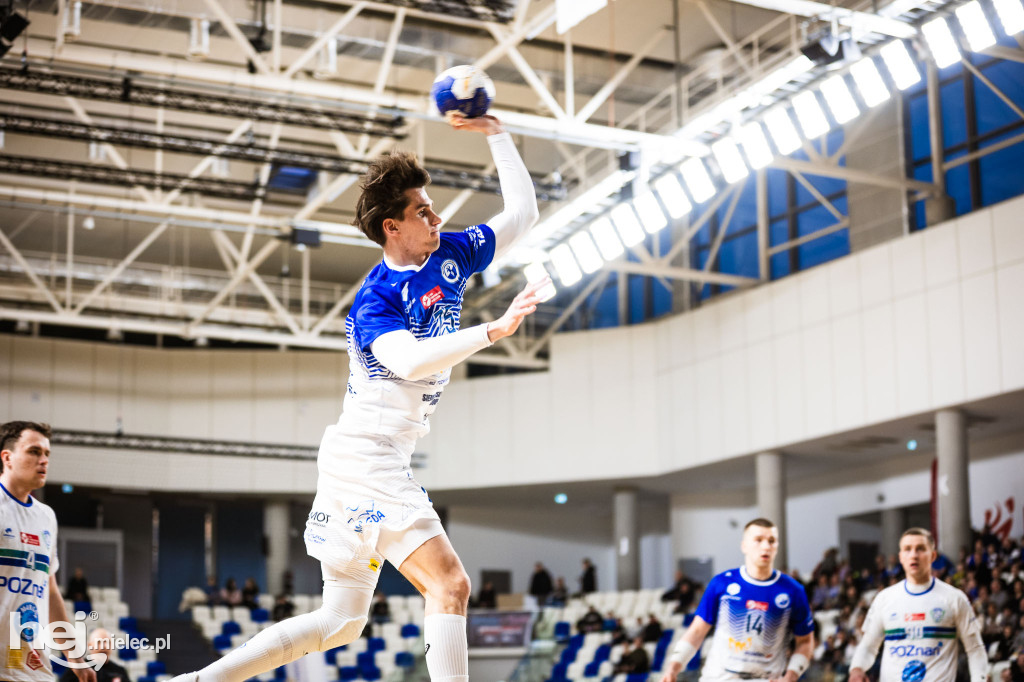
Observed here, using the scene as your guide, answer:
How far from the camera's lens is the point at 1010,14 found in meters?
16.4

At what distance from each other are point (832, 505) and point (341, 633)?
2748 centimetres

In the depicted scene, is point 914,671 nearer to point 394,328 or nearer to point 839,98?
point 394,328

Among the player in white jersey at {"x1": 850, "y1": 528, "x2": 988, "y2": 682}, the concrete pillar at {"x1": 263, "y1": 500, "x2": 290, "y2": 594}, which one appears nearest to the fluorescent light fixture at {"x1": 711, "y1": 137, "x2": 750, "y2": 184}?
the player in white jersey at {"x1": 850, "y1": 528, "x2": 988, "y2": 682}

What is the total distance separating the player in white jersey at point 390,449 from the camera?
4.55 meters

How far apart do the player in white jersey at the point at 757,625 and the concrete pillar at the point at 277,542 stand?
27.2 metres

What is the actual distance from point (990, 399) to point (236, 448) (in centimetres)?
1929

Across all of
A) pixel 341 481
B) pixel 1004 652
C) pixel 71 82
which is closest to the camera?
pixel 341 481

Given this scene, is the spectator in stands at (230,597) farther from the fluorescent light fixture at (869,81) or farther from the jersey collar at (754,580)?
the jersey collar at (754,580)

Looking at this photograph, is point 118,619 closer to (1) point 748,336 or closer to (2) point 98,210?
(2) point 98,210

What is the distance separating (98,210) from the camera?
2389cm

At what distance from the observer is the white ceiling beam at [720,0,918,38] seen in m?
16.4

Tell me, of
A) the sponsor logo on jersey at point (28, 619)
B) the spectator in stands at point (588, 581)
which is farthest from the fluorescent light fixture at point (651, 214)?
the sponsor logo on jersey at point (28, 619)

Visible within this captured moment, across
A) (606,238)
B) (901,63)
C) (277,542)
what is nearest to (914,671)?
(901,63)

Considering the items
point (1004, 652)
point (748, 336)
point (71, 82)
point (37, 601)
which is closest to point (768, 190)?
point (748, 336)
